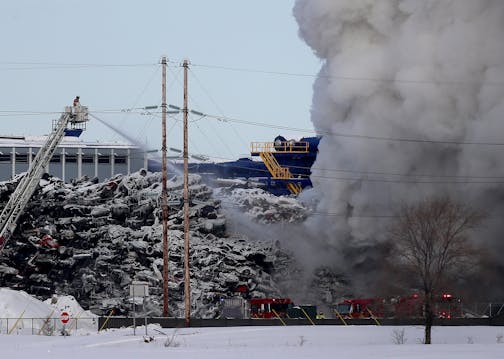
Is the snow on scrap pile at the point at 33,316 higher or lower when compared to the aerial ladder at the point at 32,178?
lower

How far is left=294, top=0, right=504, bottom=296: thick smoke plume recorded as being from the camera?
7338 centimetres

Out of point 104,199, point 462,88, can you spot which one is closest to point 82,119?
point 104,199

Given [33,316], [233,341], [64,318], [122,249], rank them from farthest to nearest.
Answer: [122,249] → [33,316] → [64,318] → [233,341]

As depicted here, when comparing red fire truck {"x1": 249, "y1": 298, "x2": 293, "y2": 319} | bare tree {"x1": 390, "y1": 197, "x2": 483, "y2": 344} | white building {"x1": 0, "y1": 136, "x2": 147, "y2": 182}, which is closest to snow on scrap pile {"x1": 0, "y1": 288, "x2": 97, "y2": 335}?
red fire truck {"x1": 249, "y1": 298, "x2": 293, "y2": 319}

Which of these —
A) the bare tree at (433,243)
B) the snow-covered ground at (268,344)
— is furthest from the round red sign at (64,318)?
the bare tree at (433,243)

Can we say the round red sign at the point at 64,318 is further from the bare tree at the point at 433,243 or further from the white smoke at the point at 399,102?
the white smoke at the point at 399,102

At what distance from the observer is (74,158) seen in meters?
125

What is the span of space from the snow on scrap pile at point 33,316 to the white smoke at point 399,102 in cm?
2234

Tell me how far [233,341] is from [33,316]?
60.2 ft

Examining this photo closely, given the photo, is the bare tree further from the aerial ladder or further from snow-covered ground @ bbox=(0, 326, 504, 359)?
the aerial ladder

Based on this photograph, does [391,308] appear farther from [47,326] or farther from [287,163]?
[287,163]

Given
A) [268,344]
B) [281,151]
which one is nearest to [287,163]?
[281,151]

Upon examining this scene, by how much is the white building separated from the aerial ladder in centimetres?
2576

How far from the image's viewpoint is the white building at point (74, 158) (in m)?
123
